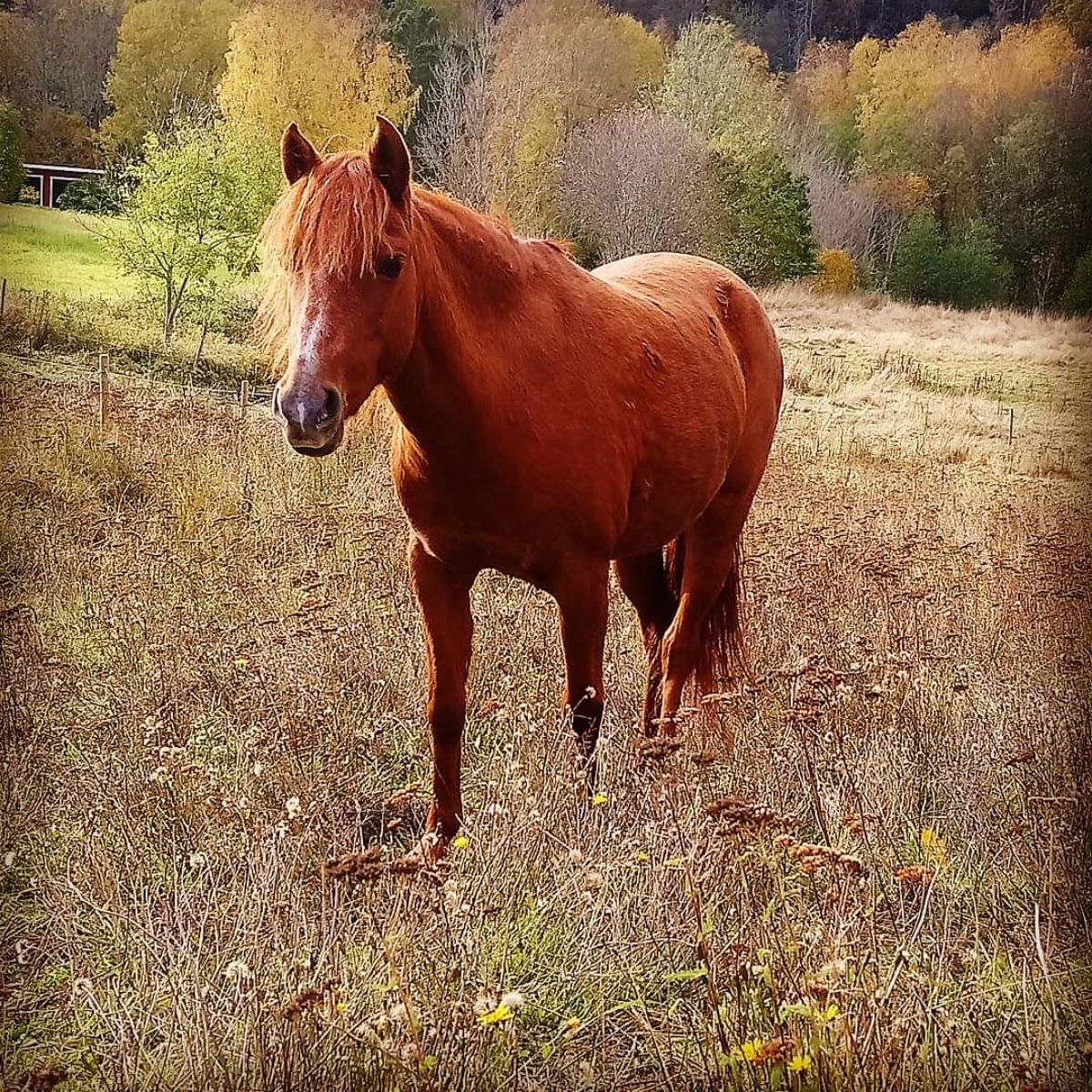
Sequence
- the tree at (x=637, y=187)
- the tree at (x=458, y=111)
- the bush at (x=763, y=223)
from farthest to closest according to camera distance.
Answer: the bush at (x=763, y=223) < the tree at (x=637, y=187) < the tree at (x=458, y=111)

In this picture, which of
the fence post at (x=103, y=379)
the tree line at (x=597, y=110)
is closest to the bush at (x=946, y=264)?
the tree line at (x=597, y=110)

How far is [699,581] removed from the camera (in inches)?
156

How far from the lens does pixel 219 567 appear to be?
446 centimetres

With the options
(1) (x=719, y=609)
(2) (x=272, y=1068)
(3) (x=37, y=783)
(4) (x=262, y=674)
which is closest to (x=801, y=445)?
(1) (x=719, y=609)

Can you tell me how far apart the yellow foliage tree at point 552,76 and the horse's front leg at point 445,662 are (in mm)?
1294

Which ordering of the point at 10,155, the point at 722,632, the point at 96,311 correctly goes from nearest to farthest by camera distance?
the point at 10,155 → the point at 96,311 → the point at 722,632

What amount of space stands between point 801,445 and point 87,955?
7.08 meters

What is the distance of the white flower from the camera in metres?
1.77

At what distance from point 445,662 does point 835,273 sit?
2577 mm

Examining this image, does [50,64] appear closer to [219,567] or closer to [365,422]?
[365,422]

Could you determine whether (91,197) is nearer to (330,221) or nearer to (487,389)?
(330,221)

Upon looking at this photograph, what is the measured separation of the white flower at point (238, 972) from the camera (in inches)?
69.5

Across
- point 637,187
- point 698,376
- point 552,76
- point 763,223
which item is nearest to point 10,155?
point 552,76

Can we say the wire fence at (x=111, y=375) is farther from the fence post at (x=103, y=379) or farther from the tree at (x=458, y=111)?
the tree at (x=458, y=111)
